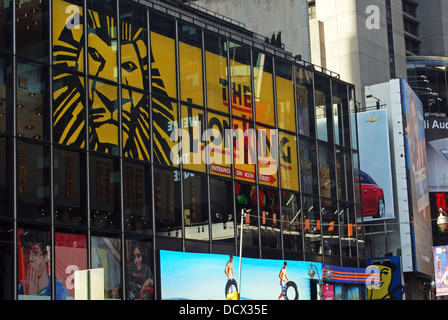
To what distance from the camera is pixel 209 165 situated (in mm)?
39094

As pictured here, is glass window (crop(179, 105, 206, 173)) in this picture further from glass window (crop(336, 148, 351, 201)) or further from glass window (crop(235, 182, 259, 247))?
glass window (crop(336, 148, 351, 201))

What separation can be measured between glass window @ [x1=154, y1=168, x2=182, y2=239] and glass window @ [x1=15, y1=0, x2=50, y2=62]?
8241mm

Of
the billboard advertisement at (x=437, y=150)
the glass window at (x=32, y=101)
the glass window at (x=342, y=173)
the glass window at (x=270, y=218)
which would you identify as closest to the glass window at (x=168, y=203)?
the glass window at (x=270, y=218)

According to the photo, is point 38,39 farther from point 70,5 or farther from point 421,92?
point 421,92

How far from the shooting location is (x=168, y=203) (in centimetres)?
3612

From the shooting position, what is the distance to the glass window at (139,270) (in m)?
33.0

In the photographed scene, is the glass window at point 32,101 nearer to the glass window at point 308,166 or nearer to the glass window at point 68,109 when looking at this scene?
the glass window at point 68,109

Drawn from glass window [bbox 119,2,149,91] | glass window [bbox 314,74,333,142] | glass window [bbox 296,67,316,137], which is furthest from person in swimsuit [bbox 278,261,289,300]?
glass window [bbox 119,2,149,91]

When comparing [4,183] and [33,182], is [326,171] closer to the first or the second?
[33,182]

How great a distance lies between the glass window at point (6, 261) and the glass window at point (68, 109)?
4.54m

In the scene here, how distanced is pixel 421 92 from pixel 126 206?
63.6 metres

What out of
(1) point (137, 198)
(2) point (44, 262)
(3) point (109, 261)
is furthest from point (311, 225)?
(2) point (44, 262)

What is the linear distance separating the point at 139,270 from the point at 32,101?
886 cm

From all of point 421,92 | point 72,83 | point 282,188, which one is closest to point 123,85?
point 72,83
